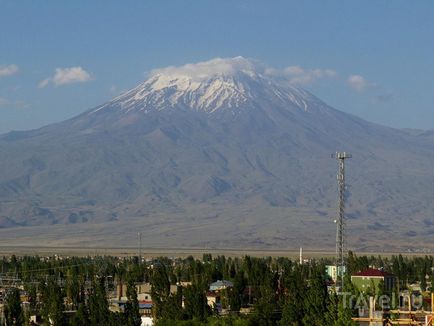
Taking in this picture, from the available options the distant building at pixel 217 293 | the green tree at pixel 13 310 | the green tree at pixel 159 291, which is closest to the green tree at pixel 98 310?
the green tree at pixel 13 310

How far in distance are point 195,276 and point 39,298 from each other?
13.6m

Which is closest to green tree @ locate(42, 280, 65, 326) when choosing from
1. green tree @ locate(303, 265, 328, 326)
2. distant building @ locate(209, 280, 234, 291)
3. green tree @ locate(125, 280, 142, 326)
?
green tree @ locate(125, 280, 142, 326)

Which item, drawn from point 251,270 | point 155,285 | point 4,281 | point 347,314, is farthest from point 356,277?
point 347,314

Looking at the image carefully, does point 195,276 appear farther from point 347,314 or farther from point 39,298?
point 347,314

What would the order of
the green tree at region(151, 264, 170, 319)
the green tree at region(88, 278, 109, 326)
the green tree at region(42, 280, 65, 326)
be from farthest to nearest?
the green tree at region(151, 264, 170, 319) → the green tree at region(42, 280, 65, 326) → the green tree at region(88, 278, 109, 326)

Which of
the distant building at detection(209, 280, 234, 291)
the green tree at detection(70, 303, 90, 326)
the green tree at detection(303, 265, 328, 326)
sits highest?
the distant building at detection(209, 280, 234, 291)

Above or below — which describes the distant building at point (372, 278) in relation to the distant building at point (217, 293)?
above

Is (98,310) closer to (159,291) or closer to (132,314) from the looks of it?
(132,314)

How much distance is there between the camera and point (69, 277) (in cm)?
8762

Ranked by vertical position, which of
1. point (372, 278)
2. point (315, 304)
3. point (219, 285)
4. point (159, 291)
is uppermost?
point (372, 278)

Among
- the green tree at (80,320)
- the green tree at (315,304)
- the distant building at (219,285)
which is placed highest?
the distant building at (219,285)

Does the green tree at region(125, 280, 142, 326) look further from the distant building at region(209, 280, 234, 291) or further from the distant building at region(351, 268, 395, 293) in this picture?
the distant building at region(209, 280, 234, 291)

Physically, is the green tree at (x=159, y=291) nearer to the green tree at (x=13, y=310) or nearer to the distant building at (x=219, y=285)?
the green tree at (x=13, y=310)

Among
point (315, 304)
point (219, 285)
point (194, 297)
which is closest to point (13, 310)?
point (194, 297)
